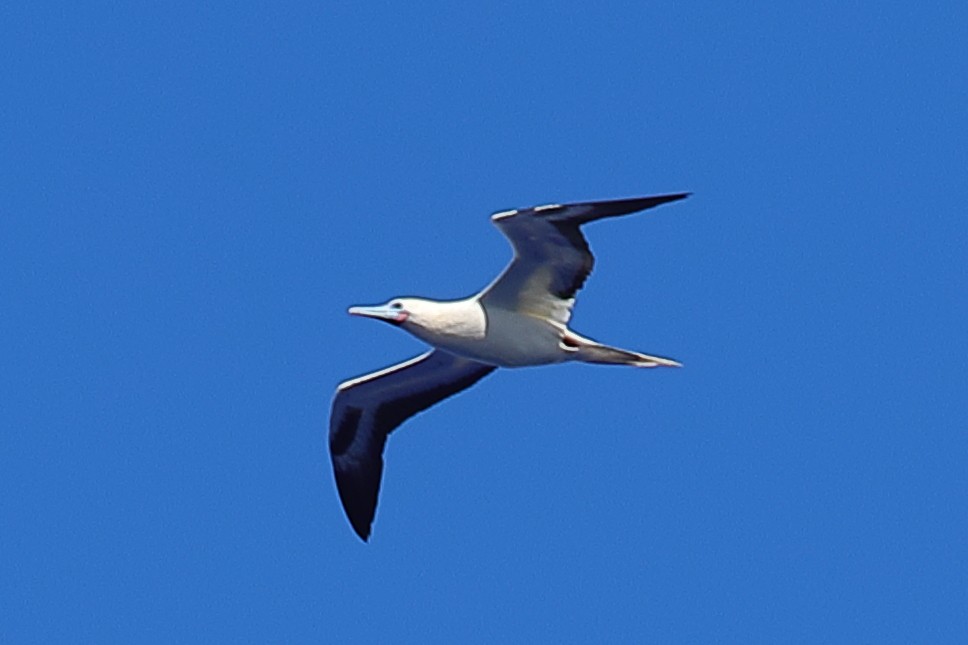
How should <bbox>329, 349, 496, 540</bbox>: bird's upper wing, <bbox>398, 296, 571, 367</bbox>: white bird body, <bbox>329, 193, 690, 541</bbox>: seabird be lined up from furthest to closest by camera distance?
<bbox>329, 349, 496, 540</bbox>: bird's upper wing → <bbox>398, 296, 571, 367</bbox>: white bird body → <bbox>329, 193, 690, 541</bbox>: seabird

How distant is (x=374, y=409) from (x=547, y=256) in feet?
11.4

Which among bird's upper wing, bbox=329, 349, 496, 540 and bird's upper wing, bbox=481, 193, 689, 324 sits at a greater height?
bird's upper wing, bbox=481, 193, 689, 324

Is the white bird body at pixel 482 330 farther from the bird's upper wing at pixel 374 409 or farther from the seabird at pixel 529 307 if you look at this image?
the bird's upper wing at pixel 374 409

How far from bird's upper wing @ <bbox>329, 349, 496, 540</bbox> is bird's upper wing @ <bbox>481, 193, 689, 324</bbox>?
1.83 metres

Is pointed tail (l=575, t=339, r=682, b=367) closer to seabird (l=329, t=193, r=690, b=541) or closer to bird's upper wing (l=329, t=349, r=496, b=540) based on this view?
seabird (l=329, t=193, r=690, b=541)

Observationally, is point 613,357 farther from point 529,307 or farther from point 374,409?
point 374,409

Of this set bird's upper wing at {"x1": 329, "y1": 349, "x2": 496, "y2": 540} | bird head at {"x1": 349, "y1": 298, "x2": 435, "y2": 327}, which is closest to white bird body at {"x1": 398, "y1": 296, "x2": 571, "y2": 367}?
bird head at {"x1": 349, "y1": 298, "x2": 435, "y2": 327}

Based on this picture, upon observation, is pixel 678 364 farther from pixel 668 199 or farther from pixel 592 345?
pixel 668 199

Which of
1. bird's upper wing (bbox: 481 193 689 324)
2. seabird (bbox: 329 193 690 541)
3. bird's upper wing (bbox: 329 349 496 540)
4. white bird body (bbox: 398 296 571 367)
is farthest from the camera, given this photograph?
bird's upper wing (bbox: 329 349 496 540)

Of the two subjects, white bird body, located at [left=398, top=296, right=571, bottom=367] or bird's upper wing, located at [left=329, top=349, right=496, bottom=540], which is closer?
white bird body, located at [left=398, top=296, right=571, bottom=367]

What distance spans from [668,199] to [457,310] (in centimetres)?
260

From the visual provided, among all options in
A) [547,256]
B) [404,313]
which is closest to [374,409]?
[404,313]

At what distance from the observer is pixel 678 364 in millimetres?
19172

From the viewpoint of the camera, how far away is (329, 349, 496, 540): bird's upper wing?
68.4ft
